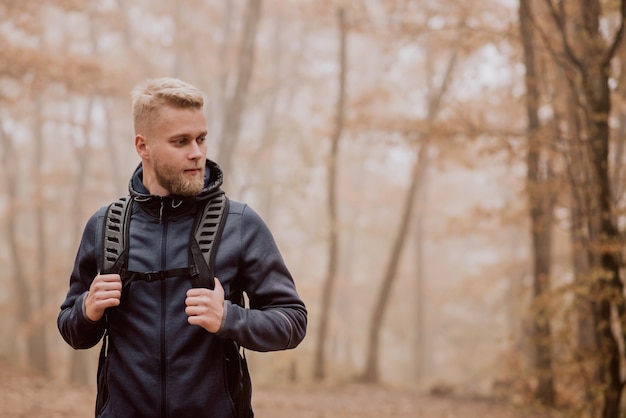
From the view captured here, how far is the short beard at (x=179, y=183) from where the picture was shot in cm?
234

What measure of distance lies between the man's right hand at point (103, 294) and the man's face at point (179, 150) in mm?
390

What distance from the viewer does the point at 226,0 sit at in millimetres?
17953

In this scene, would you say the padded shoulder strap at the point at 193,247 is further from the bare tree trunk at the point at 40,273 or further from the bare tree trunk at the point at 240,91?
the bare tree trunk at the point at 40,273

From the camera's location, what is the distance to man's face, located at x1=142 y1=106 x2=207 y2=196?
7.66ft

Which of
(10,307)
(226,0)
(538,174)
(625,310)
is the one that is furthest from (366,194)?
(625,310)

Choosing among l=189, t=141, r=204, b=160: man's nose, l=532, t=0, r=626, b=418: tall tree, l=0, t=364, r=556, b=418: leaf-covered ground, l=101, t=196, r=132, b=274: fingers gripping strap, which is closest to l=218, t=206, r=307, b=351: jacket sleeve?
l=189, t=141, r=204, b=160: man's nose

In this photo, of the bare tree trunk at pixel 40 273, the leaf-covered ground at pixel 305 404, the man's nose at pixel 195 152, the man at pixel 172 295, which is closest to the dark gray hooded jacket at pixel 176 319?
the man at pixel 172 295

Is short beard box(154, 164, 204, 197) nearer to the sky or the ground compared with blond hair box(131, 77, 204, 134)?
nearer to the ground

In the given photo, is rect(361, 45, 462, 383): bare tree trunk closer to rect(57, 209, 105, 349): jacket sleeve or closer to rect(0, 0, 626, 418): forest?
rect(0, 0, 626, 418): forest

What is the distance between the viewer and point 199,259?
228cm

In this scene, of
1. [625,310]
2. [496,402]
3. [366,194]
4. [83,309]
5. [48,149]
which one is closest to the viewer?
[83,309]

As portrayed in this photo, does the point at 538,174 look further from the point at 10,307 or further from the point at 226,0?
the point at 10,307

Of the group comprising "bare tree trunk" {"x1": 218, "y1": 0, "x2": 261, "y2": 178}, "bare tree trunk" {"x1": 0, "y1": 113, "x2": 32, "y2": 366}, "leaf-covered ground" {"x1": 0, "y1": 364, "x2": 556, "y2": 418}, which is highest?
"bare tree trunk" {"x1": 218, "y1": 0, "x2": 261, "y2": 178}

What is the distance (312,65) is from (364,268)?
479 inches
